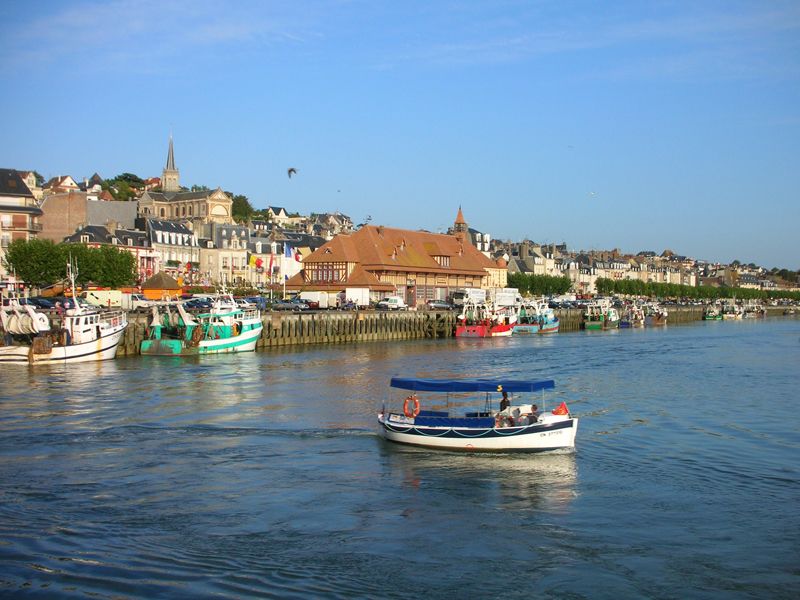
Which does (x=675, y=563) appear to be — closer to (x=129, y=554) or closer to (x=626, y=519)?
(x=626, y=519)

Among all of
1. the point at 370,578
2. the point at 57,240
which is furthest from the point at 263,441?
the point at 57,240

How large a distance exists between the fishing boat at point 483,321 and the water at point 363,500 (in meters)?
44.3

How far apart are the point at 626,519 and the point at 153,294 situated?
59452 mm

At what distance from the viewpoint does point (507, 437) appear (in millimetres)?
27078

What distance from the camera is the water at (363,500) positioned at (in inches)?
662

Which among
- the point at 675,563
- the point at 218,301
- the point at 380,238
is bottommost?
the point at 675,563

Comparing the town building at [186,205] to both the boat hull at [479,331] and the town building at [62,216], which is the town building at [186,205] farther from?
the boat hull at [479,331]

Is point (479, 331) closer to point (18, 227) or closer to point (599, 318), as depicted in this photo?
point (599, 318)

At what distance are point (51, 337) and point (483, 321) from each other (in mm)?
47327

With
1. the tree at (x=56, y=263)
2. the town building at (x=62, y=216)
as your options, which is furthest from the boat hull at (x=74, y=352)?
the town building at (x=62, y=216)

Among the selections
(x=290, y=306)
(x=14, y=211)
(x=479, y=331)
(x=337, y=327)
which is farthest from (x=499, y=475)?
(x=14, y=211)

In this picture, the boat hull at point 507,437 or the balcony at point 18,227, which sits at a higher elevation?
the balcony at point 18,227

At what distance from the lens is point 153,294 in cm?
7362

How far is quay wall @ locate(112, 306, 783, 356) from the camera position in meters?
58.5
